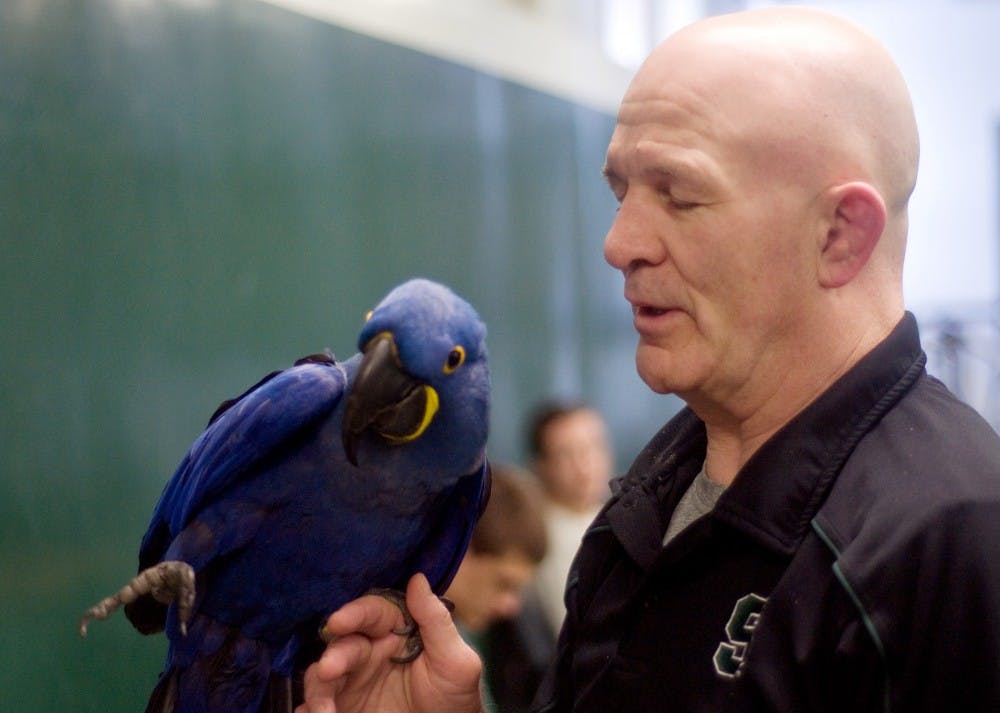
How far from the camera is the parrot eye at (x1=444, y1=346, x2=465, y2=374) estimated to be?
1.24 meters

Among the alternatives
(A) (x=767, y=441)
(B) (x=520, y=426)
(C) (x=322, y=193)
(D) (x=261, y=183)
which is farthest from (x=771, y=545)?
(B) (x=520, y=426)

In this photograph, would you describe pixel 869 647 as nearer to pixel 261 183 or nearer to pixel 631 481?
pixel 631 481

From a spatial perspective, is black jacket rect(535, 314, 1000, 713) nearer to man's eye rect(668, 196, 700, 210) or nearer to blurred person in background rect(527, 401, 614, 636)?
man's eye rect(668, 196, 700, 210)

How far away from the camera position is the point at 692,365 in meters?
1.24

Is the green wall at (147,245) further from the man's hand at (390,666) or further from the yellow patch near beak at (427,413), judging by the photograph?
the yellow patch near beak at (427,413)

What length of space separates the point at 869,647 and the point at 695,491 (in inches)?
14.9

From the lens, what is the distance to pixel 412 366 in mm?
1209

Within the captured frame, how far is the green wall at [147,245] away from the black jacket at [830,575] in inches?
38.8

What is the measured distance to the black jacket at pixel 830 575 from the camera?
3.32ft

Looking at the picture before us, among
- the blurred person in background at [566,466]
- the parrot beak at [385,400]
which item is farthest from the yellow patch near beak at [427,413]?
the blurred person in background at [566,466]

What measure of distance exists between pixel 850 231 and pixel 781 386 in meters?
A: 0.20

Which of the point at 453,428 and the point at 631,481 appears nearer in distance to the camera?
the point at 453,428

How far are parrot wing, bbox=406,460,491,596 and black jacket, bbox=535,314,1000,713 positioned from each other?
0.19m

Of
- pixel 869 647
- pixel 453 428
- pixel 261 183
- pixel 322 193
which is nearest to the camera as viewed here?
pixel 869 647
